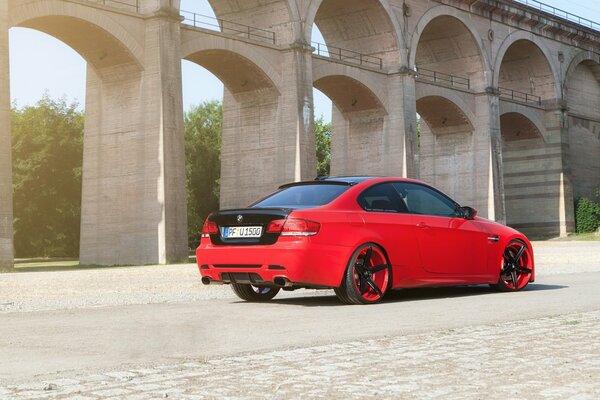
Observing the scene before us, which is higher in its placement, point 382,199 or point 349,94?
point 349,94

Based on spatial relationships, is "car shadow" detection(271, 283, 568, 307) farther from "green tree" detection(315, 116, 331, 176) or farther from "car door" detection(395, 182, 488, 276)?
"green tree" detection(315, 116, 331, 176)

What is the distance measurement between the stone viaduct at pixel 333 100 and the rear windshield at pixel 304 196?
15.3 metres

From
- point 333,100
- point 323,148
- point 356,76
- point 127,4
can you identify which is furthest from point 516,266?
point 323,148

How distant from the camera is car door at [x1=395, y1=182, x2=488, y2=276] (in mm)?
10117

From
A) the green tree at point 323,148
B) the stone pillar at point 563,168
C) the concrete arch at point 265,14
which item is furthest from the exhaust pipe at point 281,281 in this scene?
the green tree at point 323,148

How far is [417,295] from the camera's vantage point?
36.0 ft

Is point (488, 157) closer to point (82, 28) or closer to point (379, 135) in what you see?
point (379, 135)

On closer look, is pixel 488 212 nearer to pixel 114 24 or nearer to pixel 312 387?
pixel 114 24

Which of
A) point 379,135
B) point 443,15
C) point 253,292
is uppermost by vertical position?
point 443,15

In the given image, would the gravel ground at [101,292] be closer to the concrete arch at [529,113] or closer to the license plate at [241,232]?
the license plate at [241,232]

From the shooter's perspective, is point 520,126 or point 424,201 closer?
point 424,201

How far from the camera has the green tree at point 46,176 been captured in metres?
45.8

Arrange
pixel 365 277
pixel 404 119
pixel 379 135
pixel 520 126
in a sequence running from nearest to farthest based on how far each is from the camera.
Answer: pixel 365 277, pixel 404 119, pixel 379 135, pixel 520 126

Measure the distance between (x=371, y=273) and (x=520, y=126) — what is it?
4551 cm
